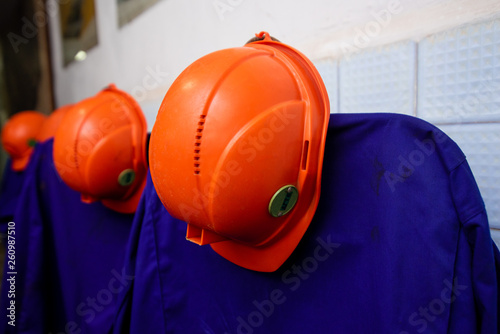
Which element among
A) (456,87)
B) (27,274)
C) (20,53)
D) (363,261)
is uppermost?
(20,53)

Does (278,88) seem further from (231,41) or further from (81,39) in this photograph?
(81,39)

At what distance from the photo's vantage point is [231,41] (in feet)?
3.18

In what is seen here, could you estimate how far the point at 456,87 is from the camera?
538 millimetres

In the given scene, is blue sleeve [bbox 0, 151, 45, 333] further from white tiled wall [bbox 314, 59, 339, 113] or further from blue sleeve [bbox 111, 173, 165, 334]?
white tiled wall [bbox 314, 59, 339, 113]

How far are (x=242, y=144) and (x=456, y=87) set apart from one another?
390 mm

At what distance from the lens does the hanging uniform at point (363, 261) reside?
39cm

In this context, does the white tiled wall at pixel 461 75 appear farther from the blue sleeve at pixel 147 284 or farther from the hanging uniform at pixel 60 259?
the hanging uniform at pixel 60 259

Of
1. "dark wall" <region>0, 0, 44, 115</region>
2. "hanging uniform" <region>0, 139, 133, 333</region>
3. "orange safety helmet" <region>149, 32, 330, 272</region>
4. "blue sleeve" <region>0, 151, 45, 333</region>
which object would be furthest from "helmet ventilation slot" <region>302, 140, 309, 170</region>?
"dark wall" <region>0, 0, 44, 115</region>

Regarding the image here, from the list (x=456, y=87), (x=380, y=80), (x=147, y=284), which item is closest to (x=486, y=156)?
(x=456, y=87)

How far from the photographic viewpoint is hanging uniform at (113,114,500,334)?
1.27ft

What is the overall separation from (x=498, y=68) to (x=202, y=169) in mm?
469

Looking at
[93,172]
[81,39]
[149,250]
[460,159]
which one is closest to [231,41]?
[93,172]

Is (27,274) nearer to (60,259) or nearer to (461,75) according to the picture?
(60,259)

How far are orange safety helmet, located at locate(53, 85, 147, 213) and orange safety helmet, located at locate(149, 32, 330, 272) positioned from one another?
16.9 inches
